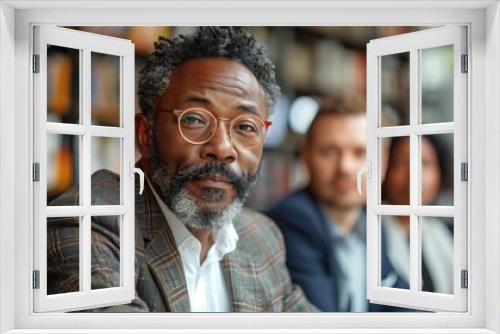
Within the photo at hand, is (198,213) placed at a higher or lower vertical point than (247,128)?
lower

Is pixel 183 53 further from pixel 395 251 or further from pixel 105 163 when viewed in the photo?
pixel 395 251

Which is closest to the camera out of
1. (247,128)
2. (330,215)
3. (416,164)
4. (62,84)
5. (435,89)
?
(416,164)

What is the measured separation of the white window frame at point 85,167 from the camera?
116 inches

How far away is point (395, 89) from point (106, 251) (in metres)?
1.72

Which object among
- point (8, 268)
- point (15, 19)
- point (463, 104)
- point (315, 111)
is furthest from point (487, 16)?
point (8, 268)

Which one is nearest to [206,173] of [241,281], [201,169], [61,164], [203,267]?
[201,169]

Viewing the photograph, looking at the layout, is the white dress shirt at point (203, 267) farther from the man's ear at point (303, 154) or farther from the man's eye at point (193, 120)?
the man's ear at point (303, 154)

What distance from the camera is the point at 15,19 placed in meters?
2.95

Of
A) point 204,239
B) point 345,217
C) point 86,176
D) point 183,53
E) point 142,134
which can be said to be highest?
point 183,53

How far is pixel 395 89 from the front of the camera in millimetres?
3529

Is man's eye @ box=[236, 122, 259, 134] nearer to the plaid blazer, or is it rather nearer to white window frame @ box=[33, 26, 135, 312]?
the plaid blazer

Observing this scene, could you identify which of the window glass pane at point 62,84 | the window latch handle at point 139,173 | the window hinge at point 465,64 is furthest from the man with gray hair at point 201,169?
the window hinge at point 465,64

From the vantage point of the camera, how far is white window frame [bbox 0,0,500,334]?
113 inches

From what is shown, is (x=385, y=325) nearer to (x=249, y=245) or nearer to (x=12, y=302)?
(x=249, y=245)
